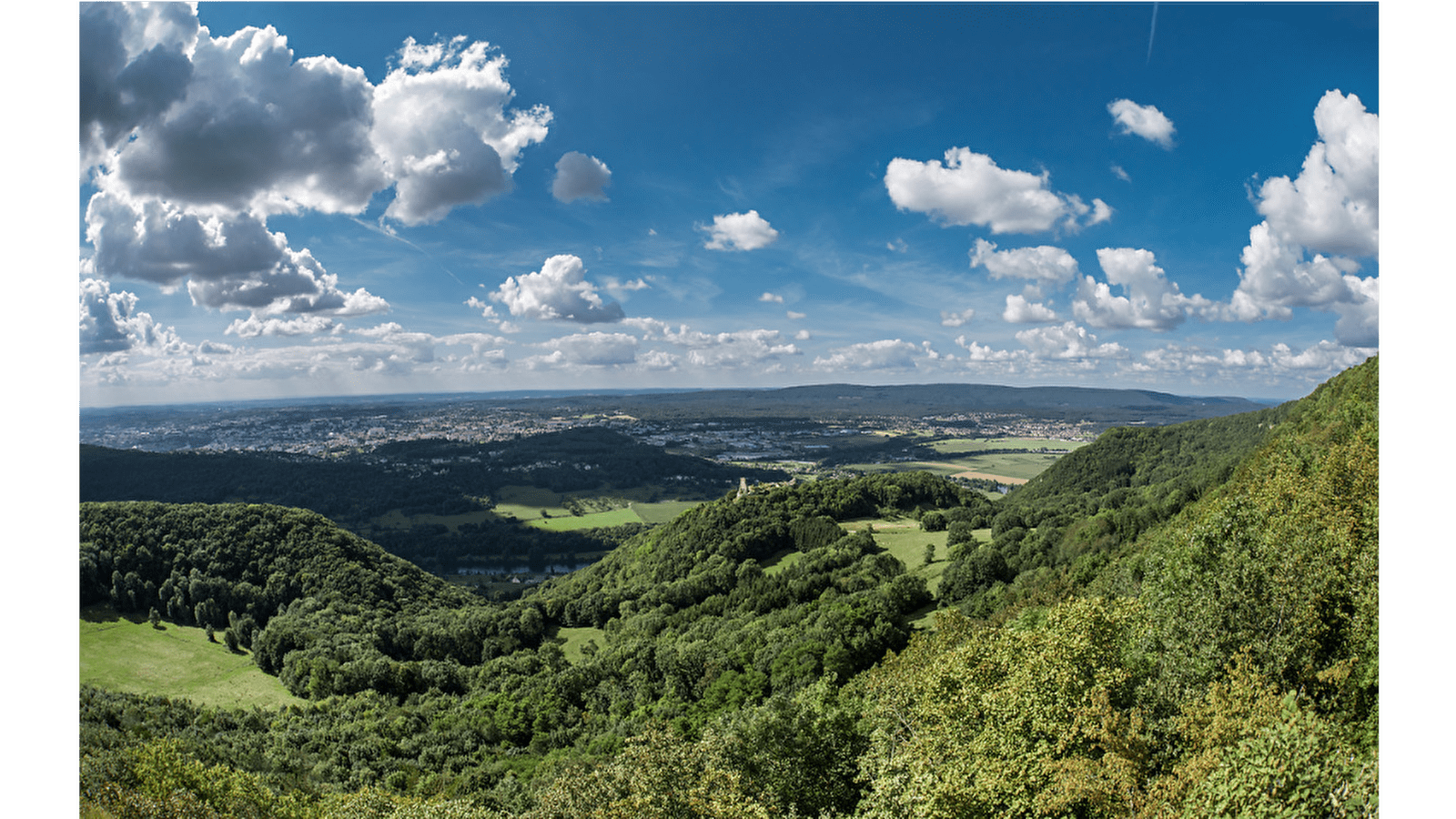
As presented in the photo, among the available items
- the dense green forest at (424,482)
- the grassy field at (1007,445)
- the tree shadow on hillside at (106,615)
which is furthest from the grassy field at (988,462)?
the tree shadow on hillside at (106,615)

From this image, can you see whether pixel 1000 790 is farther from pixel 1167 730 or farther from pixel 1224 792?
pixel 1167 730

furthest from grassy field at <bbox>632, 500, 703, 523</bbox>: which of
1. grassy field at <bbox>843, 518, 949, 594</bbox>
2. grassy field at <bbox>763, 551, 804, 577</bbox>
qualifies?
grassy field at <bbox>763, 551, 804, 577</bbox>

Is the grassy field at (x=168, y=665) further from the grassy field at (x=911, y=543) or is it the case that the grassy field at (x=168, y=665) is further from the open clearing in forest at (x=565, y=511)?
the open clearing in forest at (x=565, y=511)

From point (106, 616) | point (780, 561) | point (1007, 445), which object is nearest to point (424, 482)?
point (106, 616)

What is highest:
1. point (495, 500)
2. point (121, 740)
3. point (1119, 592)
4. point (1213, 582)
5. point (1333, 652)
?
point (1213, 582)

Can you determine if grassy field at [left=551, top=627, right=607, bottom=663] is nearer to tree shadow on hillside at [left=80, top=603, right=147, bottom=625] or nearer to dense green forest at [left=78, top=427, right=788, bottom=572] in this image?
tree shadow on hillside at [left=80, top=603, right=147, bottom=625]

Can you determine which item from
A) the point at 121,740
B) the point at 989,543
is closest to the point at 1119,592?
the point at 989,543

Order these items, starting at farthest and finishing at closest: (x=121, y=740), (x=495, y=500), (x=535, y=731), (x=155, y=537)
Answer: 1. (x=495, y=500)
2. (x=155, y=537)
3. (x=535, y=731)
4. (x=121, y=740)

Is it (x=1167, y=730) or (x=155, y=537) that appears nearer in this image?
(x=1167, y=730)
